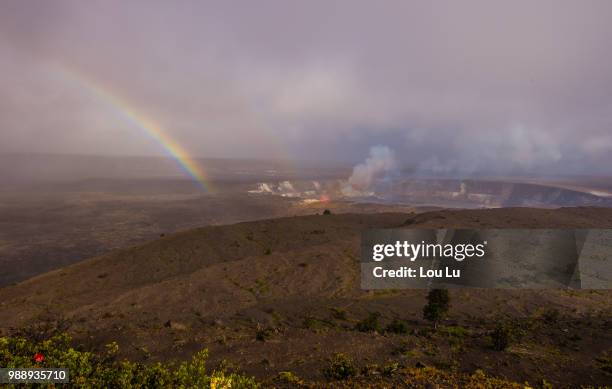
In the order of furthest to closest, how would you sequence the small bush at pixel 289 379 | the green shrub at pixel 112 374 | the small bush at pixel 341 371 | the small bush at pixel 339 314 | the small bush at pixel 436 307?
the small bush at pixel 339 314 → the small bush at pixel 436 307 → the small bush at pixel 341 371 → the small bush at pixel 289 379 → the green shrub at pixel 112 374

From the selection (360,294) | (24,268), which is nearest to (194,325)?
(360,294)

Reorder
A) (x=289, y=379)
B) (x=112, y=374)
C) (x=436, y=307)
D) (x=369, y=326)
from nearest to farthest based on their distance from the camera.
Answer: (x=112, y=374) < (x=289, y=379) < (x=369, y=326) < (x=436, y=307)

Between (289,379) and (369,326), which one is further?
(369,326)

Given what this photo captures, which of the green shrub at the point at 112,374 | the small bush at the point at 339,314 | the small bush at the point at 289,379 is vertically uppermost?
the green shrub at the point at 112,374

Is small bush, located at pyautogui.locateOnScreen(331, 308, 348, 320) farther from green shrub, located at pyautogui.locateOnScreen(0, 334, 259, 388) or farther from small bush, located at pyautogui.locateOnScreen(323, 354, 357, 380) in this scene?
green shrub, located at pyautogui.locateOnScreen(0, 334, 259, 388)

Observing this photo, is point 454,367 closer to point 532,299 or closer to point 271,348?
point 271,348

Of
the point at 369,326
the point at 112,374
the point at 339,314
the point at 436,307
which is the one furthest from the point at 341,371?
the point at 339,314

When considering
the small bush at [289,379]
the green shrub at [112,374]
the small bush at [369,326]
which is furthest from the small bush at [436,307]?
the green shrub at [112,374]

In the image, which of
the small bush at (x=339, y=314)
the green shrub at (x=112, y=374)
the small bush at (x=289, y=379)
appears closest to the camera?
the green shrub at (x=112, y=374)

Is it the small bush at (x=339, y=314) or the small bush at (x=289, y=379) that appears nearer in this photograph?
the small bush at (x=289, y=379)

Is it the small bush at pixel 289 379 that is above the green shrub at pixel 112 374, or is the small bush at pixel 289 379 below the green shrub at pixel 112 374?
below

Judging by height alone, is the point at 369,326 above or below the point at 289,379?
below

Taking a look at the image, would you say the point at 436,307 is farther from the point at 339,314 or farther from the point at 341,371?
the point at 341,371

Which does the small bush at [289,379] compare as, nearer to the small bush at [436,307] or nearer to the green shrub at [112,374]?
the green shrub at [112,374]
